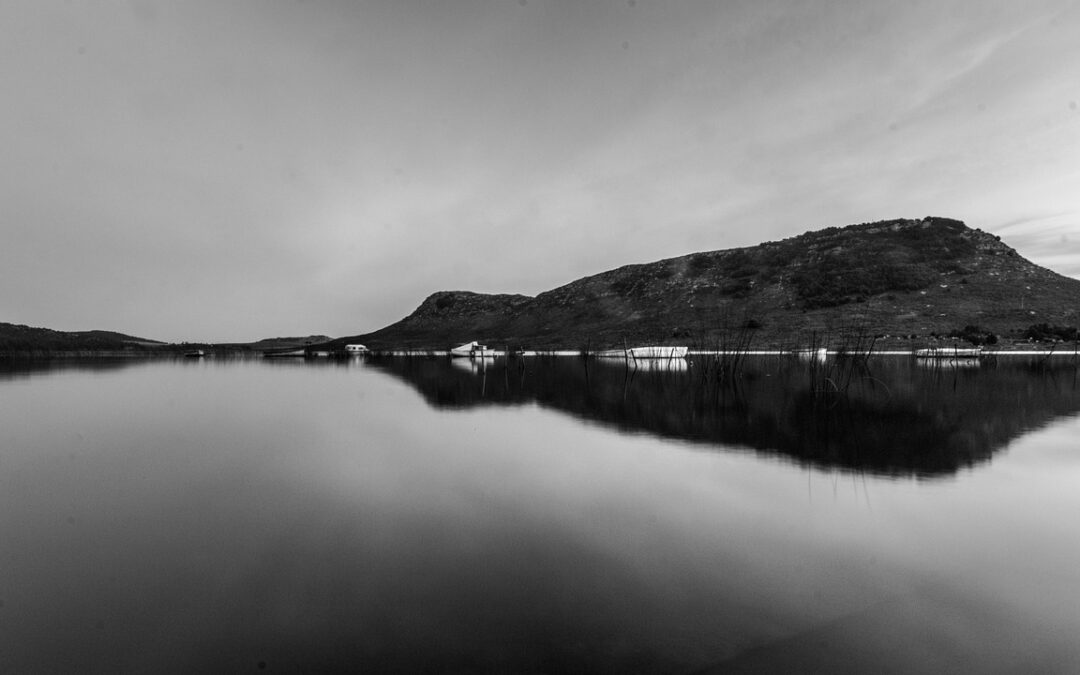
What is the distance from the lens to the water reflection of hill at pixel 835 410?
984 centimetres

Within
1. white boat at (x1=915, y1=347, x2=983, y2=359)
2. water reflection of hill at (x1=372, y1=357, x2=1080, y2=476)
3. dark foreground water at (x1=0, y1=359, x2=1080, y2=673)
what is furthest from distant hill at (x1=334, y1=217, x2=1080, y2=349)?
dark foreground water at (x1=0, y1=359, x2=1080, y2=673)

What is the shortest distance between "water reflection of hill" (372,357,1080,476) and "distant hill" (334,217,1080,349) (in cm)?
2184

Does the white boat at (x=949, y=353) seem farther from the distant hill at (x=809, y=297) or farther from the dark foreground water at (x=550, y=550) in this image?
the dark foreground water at (x=550, y=550)

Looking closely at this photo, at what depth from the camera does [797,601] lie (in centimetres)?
410

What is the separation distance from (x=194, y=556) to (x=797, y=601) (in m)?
5.60

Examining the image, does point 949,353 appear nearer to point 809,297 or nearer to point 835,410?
point 809,297

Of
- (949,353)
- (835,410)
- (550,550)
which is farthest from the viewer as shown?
(949,353)

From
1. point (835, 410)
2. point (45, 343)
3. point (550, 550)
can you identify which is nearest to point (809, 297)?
point (835, 410)

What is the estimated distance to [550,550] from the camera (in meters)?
5.22

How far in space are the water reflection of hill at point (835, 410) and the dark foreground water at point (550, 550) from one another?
0.58 feet

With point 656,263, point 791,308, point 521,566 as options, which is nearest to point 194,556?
point 521,566

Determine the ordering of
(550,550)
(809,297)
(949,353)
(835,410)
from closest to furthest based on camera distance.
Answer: (550,550), (835,410), (949,353), (809,297)

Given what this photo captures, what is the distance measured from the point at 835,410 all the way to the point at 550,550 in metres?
12.6

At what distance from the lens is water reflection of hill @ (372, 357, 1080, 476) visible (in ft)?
32.3
